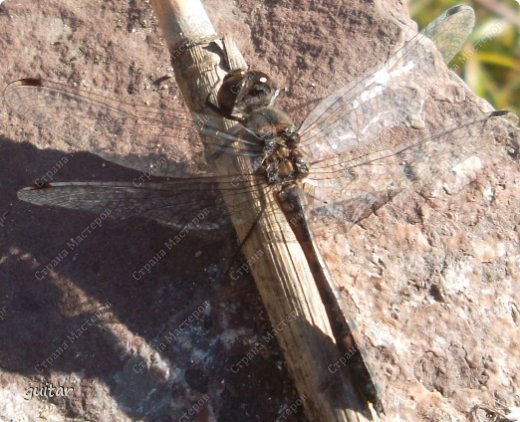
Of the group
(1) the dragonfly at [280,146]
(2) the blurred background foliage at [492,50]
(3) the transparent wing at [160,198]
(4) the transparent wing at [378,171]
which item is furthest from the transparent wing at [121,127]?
(2) the blurred background foliage at [492,50]

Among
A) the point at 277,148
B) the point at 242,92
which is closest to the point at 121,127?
the point at 242,92

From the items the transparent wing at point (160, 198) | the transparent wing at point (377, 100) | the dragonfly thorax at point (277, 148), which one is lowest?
the transparent wing at point (160, 198)

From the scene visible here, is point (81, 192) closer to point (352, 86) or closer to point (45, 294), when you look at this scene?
point (45, 294)

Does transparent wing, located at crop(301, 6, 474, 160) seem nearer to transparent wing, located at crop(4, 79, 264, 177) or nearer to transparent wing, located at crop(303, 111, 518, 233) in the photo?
transparent wing, located at crop(303, 111, 518, 233)

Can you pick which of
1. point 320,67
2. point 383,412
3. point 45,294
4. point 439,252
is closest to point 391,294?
point 439,252

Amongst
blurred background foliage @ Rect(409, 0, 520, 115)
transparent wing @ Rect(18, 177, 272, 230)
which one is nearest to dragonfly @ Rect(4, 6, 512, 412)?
transparent wing @ Rect(18, 177, 272, 230)

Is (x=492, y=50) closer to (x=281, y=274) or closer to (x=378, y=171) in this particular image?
(x=378, y=171)

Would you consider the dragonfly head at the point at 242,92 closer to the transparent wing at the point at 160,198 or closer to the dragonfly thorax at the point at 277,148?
the dragonfly thorax at the point at 277,148

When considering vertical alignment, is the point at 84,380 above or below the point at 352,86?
below
